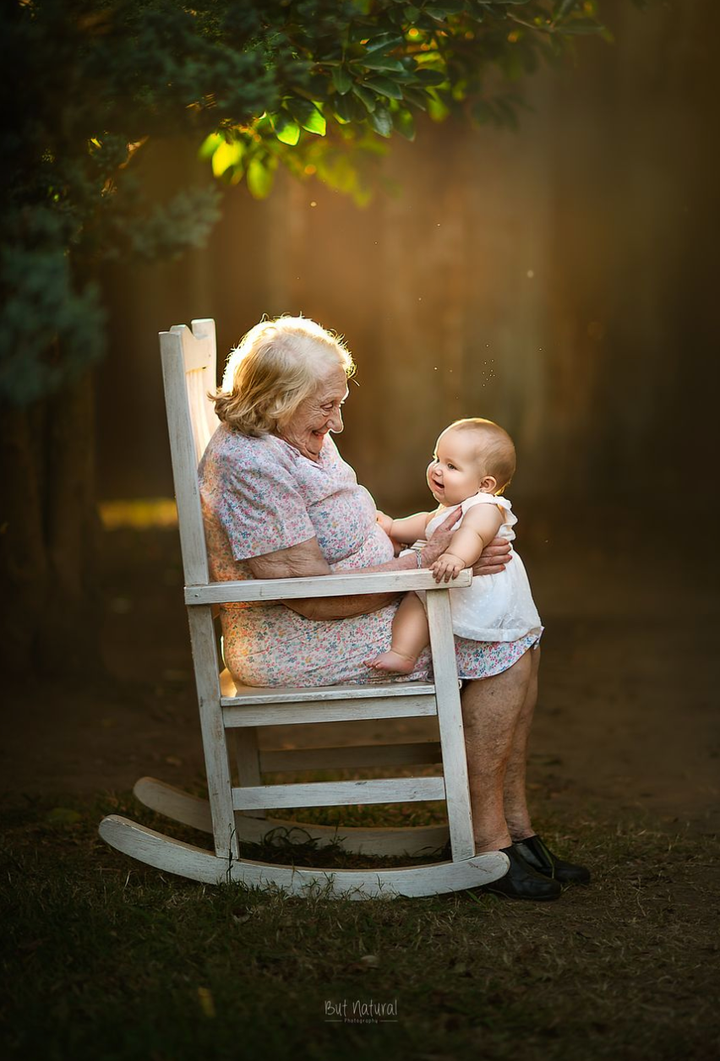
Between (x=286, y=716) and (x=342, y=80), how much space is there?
5.15ft

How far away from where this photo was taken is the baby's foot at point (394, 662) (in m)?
2.54

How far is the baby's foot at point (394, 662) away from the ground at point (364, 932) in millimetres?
503

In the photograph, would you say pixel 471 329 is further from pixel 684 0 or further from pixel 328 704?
pixel 328 704

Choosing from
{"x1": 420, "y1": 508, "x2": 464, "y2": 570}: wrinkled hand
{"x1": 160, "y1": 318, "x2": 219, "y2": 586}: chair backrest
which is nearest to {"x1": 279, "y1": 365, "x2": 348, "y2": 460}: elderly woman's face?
{"x1": 160, "y1": 318, "x2": 219, "y2": 586}: chair backrest

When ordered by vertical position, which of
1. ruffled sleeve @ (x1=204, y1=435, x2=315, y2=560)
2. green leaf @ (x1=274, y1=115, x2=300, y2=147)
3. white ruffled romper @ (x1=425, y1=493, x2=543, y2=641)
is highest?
green leaf @ (x1=274, y1=115, x2=300, y2=147)

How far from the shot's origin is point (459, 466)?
2.61 m

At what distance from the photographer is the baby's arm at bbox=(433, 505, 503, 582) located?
241cm

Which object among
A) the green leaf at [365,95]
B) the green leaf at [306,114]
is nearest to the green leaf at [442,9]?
the green leaf at [365,95]

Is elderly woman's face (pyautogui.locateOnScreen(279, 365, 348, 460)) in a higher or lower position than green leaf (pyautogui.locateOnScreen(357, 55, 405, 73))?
lower

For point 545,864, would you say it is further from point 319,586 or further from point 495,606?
point 319,586

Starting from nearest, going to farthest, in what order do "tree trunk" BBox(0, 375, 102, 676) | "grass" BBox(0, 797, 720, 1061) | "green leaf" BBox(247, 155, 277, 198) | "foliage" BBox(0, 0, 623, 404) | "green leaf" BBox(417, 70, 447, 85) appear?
1. "grass" BBox(0, 797, 720, 1061)
2. "foliage" BBox(0, 0, 623, 404)
3. "green leaf" BBox(417, 70, 447, 85)
4. "green leaf" BBox(247, 155, 277, 198)
5. "tree trunk" BBox(0, 375, 102, 676)

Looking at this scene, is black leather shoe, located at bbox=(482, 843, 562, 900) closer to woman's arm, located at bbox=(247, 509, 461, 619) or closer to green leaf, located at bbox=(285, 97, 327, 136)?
woman's arm, located at bbox=(247, 509, 461, 619)

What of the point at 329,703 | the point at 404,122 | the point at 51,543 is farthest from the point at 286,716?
the point at 51,543

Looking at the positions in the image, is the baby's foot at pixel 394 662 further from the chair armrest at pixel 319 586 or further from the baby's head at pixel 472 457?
the baby's head at pixel 472 457
